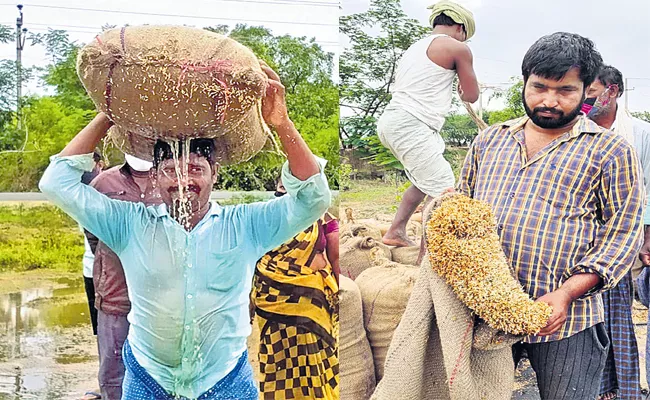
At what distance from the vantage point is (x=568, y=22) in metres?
3.03

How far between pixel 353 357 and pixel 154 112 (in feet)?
4.53

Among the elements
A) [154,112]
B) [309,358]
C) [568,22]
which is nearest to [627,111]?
[568,22]

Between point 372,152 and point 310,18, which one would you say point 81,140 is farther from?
point 372,152

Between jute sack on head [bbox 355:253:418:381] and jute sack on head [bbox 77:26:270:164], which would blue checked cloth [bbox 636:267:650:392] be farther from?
jute sack on head [bbox 77:26:270:164]

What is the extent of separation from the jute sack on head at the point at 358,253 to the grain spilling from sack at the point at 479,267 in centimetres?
51

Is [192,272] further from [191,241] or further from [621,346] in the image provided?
[621,346]

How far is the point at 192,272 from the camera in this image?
→ 247 centimetres

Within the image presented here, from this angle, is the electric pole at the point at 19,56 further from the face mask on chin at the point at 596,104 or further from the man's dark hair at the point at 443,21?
the face mask on chin at the point at 596,104

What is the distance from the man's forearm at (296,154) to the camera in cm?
247

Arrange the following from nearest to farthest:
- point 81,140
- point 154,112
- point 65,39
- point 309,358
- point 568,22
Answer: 1. point 154,112
2. point 81,140
3. point 65,39
4. point 309,358
5. point 568,22

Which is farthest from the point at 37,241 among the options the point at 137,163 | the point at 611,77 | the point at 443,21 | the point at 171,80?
the point at 611,77

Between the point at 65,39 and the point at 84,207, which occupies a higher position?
the point at 65,39

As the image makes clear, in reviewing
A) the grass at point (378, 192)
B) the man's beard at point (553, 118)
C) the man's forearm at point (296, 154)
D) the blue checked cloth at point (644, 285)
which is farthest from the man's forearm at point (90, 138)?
the blue checked cloth at point (644, 285)

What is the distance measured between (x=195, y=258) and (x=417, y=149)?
3.24ft
